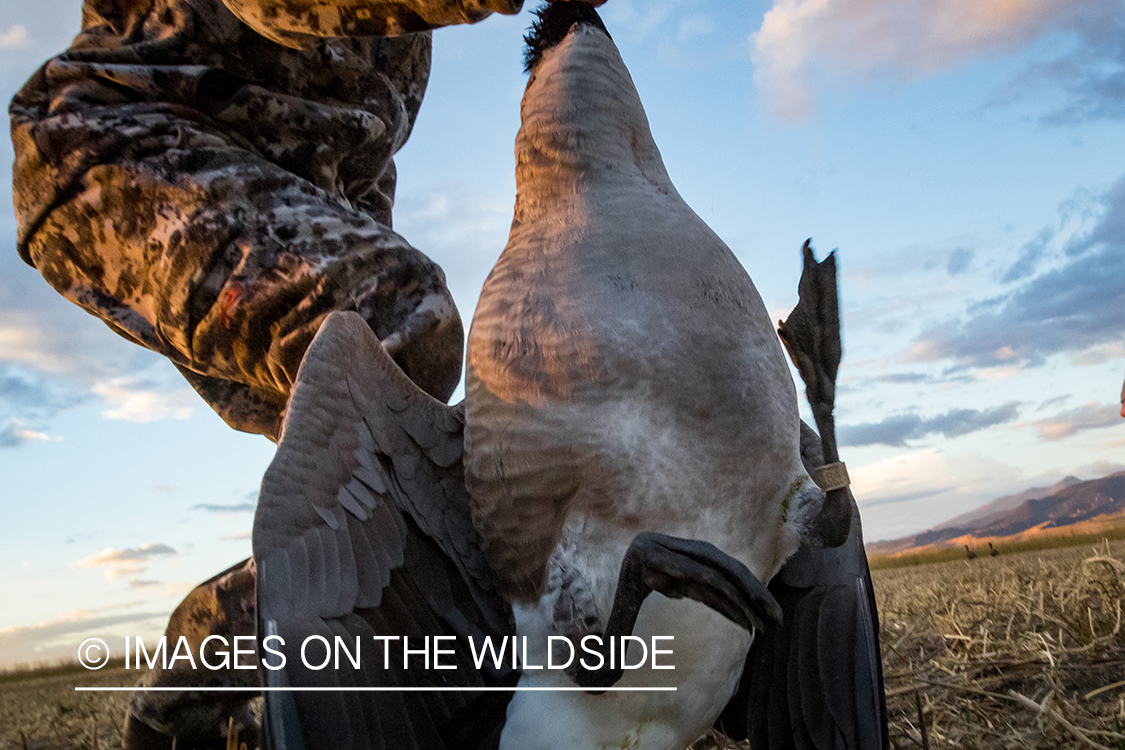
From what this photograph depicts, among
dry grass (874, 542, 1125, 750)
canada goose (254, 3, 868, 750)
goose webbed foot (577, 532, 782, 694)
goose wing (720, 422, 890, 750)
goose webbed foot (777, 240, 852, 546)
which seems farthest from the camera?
dry grass (874, 542, 1125, 750)

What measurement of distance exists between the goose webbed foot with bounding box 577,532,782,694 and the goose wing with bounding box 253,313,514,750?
0.37 metres

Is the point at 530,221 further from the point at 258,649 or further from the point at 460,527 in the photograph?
the point at 258,649

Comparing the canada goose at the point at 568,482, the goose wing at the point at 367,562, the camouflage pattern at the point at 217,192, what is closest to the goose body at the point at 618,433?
the canada goose at the point at 568,482

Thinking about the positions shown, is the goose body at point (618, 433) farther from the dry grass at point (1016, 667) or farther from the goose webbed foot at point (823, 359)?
the dry grass at point (1016, 667)

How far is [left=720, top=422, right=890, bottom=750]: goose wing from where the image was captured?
5.50ft

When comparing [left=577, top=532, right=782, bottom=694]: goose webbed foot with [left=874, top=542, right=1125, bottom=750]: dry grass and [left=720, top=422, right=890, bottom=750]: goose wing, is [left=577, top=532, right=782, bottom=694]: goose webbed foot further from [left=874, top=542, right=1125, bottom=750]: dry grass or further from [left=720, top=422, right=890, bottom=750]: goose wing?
[left=874, top=542, right=1125, bottom=750]: dry grass

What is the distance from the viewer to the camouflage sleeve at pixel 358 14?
1.74 meters

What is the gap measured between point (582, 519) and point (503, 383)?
0.31 meters

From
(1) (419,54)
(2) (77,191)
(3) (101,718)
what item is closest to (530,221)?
(2) (77,191)

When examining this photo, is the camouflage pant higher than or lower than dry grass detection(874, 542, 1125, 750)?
higher

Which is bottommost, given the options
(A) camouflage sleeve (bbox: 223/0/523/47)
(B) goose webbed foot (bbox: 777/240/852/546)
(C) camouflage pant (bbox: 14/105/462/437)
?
(B) goose webbed foot (bbox: 777/240/852/546)

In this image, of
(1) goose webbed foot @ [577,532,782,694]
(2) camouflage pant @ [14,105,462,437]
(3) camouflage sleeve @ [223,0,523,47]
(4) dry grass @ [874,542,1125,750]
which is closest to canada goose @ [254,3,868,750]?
(1) goose webbed foot @ [577,532,782,694]

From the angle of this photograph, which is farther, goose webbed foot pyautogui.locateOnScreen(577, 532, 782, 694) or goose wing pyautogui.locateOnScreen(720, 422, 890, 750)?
goose wing pyautogui.locateOnScreen(720, 422, 890, 750)

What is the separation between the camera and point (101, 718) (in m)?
3.33
